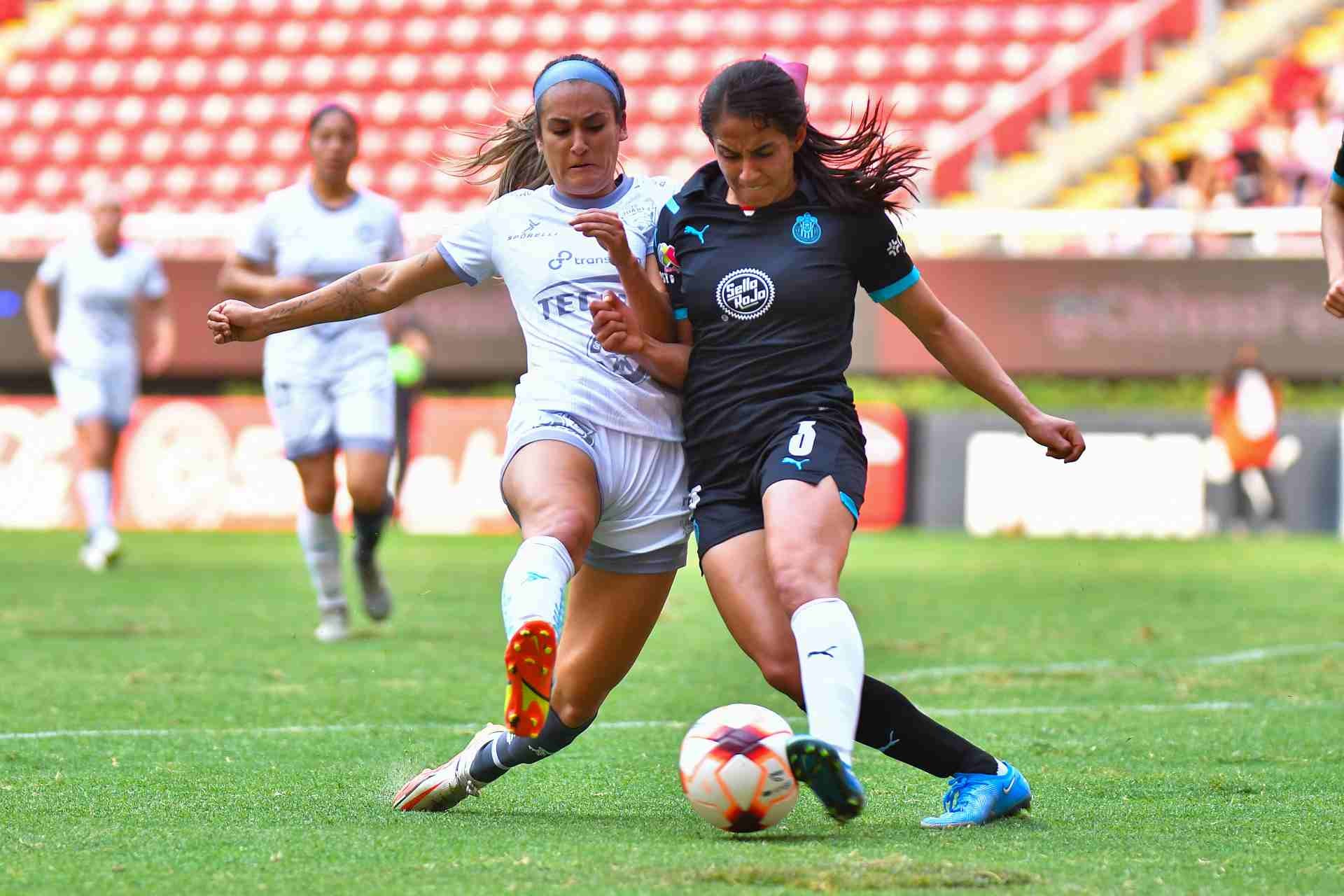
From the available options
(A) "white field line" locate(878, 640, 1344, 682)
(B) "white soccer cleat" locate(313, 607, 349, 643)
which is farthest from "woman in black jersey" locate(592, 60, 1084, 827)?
(B) "white soccer cleat" locate(313, 607, 349, 643)

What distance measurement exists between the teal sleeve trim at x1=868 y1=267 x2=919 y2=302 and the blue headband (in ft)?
2.61

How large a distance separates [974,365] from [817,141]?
0.66 m

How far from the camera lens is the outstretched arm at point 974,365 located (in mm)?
4777

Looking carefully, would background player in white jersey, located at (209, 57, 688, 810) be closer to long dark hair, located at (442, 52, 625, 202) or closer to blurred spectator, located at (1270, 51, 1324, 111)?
long dark hair, located at (442, 52, 625, 202)

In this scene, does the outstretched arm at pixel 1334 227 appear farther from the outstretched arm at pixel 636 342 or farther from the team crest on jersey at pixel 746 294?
the outstretched arm at pixel 636 342

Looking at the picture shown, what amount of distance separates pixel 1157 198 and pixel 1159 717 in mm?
13865

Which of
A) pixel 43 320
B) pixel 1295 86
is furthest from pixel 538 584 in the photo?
pixel 1295 86

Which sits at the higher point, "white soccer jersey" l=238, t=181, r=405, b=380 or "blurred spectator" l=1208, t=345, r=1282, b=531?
"white soccer jersey" l=238, t=181, r=405, b=380

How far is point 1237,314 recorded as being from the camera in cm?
1916

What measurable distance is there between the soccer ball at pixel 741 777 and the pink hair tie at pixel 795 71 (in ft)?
4.78

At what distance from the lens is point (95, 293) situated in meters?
13.7

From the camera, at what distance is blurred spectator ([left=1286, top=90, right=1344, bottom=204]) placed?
19.7m

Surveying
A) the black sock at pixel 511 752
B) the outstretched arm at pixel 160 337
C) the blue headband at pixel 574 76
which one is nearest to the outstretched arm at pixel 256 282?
the blue headband at pixel 574 76

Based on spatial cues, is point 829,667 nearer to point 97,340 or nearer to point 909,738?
point 909,738
